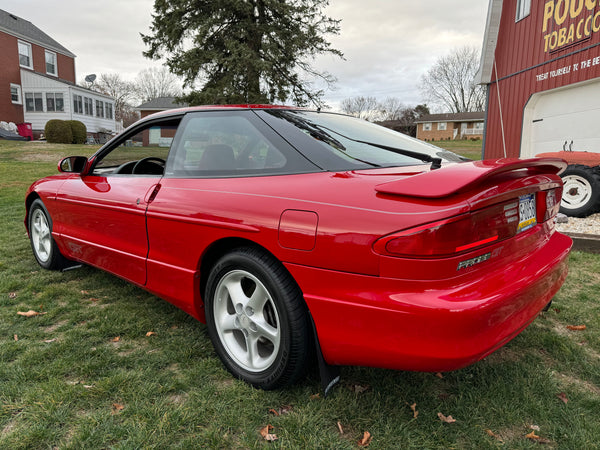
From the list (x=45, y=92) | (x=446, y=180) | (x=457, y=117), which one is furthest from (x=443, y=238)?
(x=457, y=117)

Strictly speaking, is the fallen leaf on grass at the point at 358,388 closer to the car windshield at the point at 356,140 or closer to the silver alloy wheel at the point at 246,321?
the silver alloy wheel at the point at 246,321

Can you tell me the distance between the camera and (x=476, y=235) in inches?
65.1

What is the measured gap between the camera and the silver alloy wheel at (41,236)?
405 centimetres

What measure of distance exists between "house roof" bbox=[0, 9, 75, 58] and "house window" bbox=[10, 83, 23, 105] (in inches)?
132

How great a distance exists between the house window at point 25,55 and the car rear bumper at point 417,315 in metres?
34.7

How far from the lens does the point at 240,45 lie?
1917 cm

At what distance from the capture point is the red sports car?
5.22 feet

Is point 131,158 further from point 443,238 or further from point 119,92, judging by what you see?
point 119,92

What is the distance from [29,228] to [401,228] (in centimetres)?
427

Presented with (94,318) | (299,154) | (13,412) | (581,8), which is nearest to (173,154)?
(299,154)

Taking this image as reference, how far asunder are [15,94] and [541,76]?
31279mm

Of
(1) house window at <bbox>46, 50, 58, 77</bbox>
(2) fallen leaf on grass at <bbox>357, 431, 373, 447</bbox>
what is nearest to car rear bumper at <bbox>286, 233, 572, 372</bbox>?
(2) fallen leaf on grass at <bbox>357, 431, 373, 447</bbox>

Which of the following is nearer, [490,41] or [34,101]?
[490,41]

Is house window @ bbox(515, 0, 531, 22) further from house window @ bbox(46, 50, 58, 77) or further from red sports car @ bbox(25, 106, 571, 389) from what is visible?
house window @ bbox(46, 50, 58, 77)
